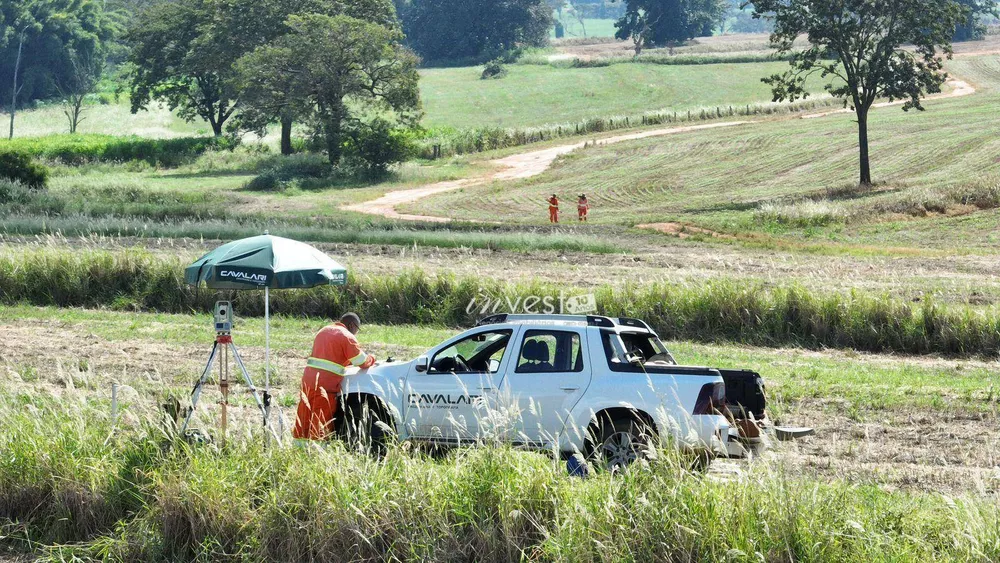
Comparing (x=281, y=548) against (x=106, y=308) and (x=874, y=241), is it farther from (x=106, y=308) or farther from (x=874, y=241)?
(x=874, y=241)

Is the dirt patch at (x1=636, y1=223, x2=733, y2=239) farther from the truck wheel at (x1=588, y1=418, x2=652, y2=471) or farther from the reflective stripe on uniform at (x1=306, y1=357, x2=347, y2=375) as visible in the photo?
the reflective stripe on uniform at (x1=306, y1=357, x2=347, y2=375)

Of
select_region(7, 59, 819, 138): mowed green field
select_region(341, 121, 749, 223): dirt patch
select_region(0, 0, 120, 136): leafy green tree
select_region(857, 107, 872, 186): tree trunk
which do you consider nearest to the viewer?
select_region(857, 107, 872, 186): tree trunk

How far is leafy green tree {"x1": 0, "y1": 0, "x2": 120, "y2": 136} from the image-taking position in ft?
370

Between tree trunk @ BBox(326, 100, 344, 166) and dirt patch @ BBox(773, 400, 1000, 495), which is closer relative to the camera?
dirt patch @ BBox(773, 400, 1000, 495)

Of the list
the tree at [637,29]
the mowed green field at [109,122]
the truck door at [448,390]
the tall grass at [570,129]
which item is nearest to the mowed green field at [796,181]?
the tall grass at [570,129]

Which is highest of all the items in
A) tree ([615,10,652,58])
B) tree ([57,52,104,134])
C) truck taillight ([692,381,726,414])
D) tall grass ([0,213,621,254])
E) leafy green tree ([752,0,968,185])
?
tree ([615,10,652,58])

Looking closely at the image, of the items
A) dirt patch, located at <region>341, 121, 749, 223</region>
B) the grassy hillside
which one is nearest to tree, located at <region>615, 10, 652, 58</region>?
dirt patch, located at <region>341, 121, 749, 223</region>

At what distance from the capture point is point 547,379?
11852mm

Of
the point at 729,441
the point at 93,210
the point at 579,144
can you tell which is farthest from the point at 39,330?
the point at 579,144

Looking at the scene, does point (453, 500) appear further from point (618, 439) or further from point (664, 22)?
point (664, 22)

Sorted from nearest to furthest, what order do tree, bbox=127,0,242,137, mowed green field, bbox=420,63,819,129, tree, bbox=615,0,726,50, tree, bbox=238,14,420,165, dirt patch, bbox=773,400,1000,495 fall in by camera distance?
dirt patch, bbox=773,400,1000,495
tree, bbox=238,14,420,165
tree, bbox=127,0,242,137
mowed green field, bbox=420,63,819,129
tree, bbox=615,0,726,50

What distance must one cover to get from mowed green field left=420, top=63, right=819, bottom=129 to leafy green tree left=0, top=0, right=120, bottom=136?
35434 mm

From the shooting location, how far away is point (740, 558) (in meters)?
8.42

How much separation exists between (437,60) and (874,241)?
104306 mm
